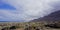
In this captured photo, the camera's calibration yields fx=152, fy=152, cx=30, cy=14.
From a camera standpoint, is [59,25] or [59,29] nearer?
[59,29]

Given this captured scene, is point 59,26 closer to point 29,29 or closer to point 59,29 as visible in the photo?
point 59,29

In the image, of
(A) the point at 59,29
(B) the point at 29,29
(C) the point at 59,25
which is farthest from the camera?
(C) the point at 59,25

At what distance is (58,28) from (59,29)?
125 centimetres

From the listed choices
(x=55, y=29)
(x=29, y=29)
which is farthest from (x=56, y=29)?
(x=29, y=29)

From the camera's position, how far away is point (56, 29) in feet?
95.6

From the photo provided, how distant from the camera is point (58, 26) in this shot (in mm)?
30469

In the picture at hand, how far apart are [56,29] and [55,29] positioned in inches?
10.6

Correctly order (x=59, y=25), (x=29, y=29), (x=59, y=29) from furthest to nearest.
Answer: (x=59, y=25)
(x=59, y=29)
(x=29, y=29)

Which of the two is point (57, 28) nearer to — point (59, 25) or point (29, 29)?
point (59, 25)

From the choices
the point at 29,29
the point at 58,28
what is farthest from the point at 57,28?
the point at 29,29

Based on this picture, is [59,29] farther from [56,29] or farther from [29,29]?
[29,29]

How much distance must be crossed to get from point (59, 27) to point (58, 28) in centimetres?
37

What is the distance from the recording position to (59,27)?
30109mm

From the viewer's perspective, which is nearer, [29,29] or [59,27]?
[29,29]
